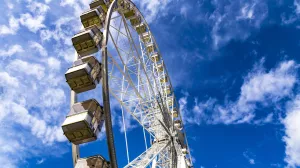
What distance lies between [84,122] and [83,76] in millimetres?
1347

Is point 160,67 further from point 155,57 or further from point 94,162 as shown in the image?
point 94,162

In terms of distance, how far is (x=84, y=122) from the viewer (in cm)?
553

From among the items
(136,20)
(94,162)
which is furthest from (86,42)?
(136,20)

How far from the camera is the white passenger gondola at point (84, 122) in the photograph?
5.57 m

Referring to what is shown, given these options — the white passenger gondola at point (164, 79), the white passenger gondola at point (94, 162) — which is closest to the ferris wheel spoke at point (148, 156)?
the white passenger gondola at point (94, 162)

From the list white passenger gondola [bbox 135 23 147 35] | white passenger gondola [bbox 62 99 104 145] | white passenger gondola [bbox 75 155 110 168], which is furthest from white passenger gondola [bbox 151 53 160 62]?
white passenger gondola [bbox 75 155 110 168]

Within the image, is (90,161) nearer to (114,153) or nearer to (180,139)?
(114,153)

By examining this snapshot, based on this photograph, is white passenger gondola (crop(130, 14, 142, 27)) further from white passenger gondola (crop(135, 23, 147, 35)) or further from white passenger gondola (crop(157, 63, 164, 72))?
white passenger gondola (crop(157, 63, 164, 72))

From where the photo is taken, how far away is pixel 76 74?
6352 millimetres

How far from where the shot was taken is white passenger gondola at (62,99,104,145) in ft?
18.3

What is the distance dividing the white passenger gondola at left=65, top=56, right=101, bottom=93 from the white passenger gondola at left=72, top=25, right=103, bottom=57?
65 cm

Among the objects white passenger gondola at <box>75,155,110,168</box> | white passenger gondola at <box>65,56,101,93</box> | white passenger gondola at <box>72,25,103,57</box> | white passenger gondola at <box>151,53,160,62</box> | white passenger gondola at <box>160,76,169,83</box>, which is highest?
white passenger gondola at <box>151,53,160,62</box>

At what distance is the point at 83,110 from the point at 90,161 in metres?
1.21

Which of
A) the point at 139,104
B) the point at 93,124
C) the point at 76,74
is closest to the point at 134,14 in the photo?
the point at 139,104
